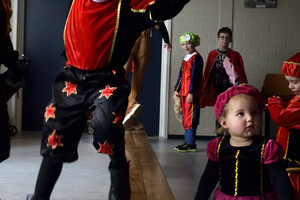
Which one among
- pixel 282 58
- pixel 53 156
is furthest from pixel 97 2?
pixel 282 58

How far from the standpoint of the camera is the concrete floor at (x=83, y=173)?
3.22 m

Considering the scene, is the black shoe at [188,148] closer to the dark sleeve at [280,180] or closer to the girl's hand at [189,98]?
the girl's hand at [189,98]

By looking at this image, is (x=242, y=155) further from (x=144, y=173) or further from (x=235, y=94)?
(x=144, y=173)

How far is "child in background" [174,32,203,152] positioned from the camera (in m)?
5.38

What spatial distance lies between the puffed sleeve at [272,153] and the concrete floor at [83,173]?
151 centimetres

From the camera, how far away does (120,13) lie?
210 cm

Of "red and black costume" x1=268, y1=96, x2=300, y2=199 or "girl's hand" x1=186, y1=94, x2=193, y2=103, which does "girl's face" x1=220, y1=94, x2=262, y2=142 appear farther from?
"girl's hand" x1=186, y1=94, x2=193, y2=103

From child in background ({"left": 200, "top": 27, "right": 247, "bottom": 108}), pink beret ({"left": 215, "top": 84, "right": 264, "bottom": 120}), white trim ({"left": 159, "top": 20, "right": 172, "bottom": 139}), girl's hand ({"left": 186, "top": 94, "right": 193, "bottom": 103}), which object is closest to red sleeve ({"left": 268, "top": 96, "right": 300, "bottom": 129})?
pink beret ({"left": 215, "top": 84, "right": 264, "bottom": 120})

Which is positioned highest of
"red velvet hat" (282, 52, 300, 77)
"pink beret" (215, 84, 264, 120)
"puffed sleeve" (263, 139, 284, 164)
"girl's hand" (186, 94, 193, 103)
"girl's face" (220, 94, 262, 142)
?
"red velvet hat" (282, 52, 300, 77)

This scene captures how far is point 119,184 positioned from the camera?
6.99 ft

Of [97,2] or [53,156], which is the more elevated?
[97,2]

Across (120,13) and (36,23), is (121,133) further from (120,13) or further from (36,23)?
(36,23)

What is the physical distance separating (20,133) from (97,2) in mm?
4920

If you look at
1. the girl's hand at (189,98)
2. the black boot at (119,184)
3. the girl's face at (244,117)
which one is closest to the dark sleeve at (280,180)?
the girl's face at (244,117)
